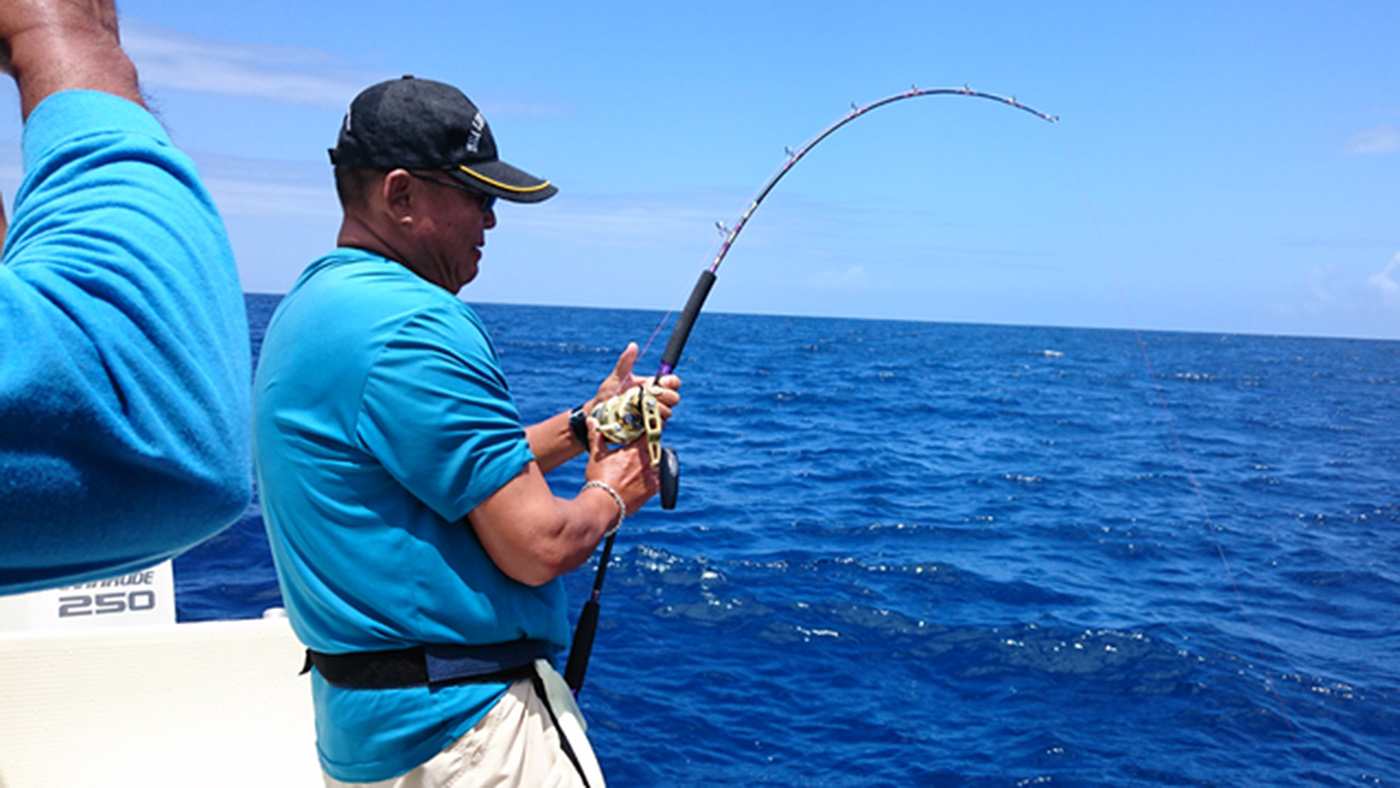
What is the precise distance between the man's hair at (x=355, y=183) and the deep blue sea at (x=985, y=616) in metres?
3.72

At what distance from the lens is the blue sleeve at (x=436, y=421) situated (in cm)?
154

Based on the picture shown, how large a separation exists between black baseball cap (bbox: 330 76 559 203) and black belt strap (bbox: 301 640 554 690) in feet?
2.71

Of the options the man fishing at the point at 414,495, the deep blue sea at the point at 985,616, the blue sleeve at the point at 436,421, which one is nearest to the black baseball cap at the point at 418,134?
the man fishing at the point at 414,495

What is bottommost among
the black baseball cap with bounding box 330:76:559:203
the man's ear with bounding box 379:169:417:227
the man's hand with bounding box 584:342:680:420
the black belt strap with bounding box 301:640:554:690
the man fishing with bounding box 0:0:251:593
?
the black belt strap with bounding box 301:640:554:690

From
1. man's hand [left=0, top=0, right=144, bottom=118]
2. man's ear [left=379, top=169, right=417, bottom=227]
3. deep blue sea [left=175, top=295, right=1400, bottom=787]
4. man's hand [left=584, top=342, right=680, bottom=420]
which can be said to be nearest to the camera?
man's hand [left=0, top=0, right=144, bottom=118]

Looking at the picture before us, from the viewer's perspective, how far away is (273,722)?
3301mm

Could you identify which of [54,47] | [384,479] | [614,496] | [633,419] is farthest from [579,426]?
[54,47]

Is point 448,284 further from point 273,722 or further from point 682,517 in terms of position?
point 682,517

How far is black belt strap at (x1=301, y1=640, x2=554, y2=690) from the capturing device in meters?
1.68

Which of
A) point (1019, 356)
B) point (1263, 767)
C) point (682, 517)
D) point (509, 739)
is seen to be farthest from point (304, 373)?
point (1019, 356)

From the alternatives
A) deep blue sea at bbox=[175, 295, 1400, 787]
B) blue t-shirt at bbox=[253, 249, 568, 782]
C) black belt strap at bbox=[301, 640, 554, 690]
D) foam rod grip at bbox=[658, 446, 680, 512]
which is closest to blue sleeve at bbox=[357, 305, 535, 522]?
blue t-shirt at bbox=[253, 249, 568, 782]

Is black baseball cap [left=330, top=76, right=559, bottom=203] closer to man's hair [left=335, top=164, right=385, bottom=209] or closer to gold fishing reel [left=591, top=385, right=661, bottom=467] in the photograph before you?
man's hair [left=335, top=164, right=385, bottom=209]

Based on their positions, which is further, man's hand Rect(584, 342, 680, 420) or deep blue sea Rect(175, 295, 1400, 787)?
deep blue sea Rect(175, 295, 1400, 787)

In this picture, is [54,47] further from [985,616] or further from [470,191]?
[985,616]
